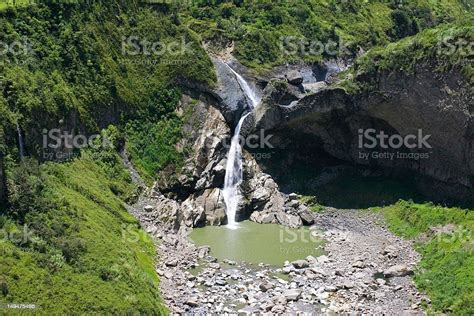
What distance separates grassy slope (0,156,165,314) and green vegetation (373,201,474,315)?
19893mm

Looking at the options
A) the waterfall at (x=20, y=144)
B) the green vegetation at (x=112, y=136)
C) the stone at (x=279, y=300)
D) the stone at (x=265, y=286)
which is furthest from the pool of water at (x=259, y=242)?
the waterfall at (x=20, y=144)

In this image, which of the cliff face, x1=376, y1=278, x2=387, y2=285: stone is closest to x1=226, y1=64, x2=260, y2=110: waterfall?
the cliff face

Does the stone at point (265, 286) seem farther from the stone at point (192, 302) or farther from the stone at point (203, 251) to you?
the stone at point (203, 251)

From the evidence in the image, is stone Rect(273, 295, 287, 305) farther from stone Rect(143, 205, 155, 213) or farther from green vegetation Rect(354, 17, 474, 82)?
green vegetation Rect(354, 17, 474, 82)

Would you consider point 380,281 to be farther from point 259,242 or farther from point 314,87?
point 314,87

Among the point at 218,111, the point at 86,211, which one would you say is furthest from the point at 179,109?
the point at 86,211

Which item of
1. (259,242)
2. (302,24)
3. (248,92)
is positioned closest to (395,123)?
(259,242)

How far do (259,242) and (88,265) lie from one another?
21.6m

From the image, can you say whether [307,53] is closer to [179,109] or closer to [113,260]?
[179,109]

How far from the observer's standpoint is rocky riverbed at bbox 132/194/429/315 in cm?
3856

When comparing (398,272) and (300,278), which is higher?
(398,272)

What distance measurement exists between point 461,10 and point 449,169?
104368mm

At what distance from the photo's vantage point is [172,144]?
6353cm

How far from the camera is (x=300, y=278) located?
43.6 metres
